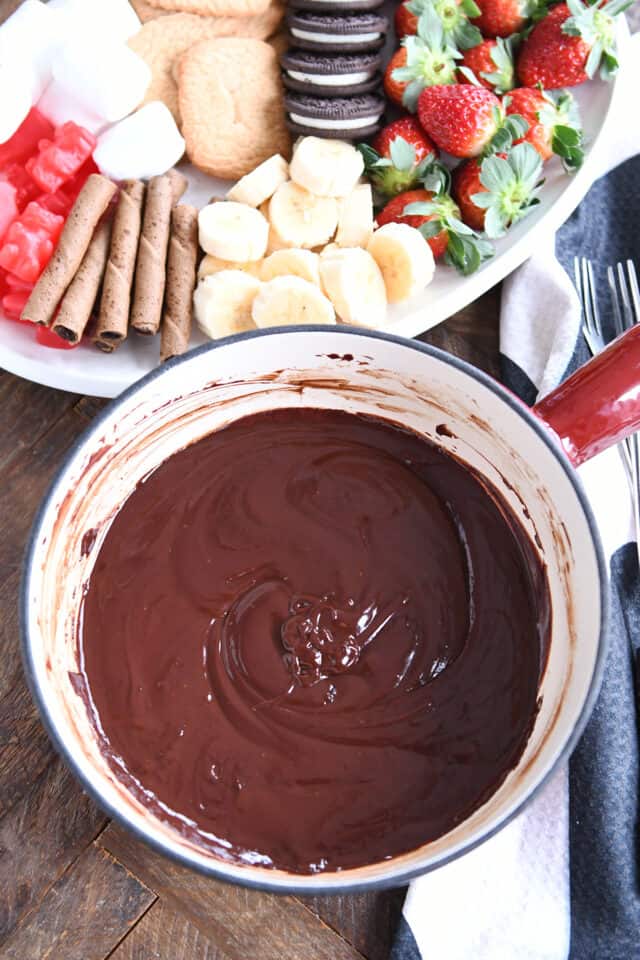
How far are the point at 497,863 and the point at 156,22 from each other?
58.1 inches

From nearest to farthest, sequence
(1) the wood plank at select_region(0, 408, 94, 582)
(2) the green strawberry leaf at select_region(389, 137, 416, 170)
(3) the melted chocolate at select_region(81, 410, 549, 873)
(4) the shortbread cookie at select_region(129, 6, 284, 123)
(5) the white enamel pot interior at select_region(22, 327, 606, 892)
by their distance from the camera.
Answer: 1. (5) the white enamel pot interior at select_region(22, 327, 606, 892)
2. (3) the melted chocolate at select_region(81, 410, 549, 873)
3. (1) the wood plank at select_region(0, 408, 94, 582)
4. (2) the green strawberry leaf at select_region(389, 137, 416, 170)
5. (4) the shortbread cookie at select_region(129, 6, 284, 123)

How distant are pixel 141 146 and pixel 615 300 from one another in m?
0.82

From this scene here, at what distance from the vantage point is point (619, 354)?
1.15 meters

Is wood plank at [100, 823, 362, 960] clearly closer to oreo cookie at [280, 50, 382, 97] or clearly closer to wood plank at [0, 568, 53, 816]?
wood plank at [0, 568, 53, 816]

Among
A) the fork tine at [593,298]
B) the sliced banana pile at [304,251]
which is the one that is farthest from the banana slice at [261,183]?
the fork tine at [593,298]

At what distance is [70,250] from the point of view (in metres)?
1.51

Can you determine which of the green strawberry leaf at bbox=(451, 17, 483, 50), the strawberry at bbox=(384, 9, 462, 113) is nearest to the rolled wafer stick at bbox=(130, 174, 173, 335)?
the strawberry at bbox=(384, 9, 462, 113)

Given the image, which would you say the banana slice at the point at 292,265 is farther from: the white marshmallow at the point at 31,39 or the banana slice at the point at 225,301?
the white marshmallow at the point at 31,39

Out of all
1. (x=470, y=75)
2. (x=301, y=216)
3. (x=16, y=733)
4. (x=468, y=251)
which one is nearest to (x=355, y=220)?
(x=301, y=216)

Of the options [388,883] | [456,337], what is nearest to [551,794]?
[388,883]

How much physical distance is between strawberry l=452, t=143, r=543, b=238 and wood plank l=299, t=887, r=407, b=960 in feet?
3.34

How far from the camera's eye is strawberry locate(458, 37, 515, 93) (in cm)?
162

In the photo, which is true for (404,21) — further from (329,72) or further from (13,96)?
(13,96)

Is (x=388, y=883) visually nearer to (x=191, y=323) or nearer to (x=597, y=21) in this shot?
(x=191, y=323)
